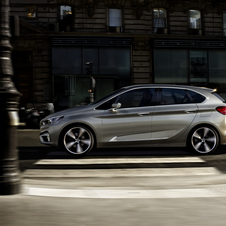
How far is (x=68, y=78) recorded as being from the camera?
23719 millimetres

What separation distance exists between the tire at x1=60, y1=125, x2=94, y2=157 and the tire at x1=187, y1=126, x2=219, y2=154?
2228 mm

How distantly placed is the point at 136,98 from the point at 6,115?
163 inches

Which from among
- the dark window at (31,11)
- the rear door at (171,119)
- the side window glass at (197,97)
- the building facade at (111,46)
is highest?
the dark window at (31,11)

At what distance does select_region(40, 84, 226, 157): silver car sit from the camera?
7.77 meters

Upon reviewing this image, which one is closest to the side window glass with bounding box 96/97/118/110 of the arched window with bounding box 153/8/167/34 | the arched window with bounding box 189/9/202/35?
the arched window with bounding box 153/8/167/34

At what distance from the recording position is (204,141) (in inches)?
315

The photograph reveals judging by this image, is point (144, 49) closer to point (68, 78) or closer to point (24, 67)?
point (68, 78)

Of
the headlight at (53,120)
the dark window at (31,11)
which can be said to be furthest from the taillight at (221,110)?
the dark window at (31,11)

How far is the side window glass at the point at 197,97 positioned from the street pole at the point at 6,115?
4.82 metres

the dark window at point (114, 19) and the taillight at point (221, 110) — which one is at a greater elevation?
the dark window at point (114, 19)

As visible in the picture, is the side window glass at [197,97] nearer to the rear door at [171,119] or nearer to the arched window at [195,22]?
the rear door at [171,119]

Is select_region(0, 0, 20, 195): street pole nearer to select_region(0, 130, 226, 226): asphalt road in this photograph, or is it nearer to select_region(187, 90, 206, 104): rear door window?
select_region(0, 130, 226, 226): asphalt road

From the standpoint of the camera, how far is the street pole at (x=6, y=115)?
4371 mm

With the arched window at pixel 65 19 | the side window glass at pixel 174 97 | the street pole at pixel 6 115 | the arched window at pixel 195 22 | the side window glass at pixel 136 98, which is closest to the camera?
the street pole at pixel 6 115
